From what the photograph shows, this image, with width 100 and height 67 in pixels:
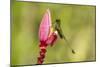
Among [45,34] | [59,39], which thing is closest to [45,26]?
[45,34]

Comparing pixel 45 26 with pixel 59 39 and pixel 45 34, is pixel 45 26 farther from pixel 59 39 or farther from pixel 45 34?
pixel 59 39

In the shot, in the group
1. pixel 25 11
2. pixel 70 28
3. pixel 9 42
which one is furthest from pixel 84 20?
pixel 9 42

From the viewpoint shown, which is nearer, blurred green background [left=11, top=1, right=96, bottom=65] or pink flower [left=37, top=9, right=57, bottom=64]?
blurred green background [left=11, top=1, right=96, bottom=65]

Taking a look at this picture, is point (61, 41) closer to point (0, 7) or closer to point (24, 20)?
point (24, 20)

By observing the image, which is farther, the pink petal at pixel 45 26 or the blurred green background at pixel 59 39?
Result: the pink petal at pixel 45 26
